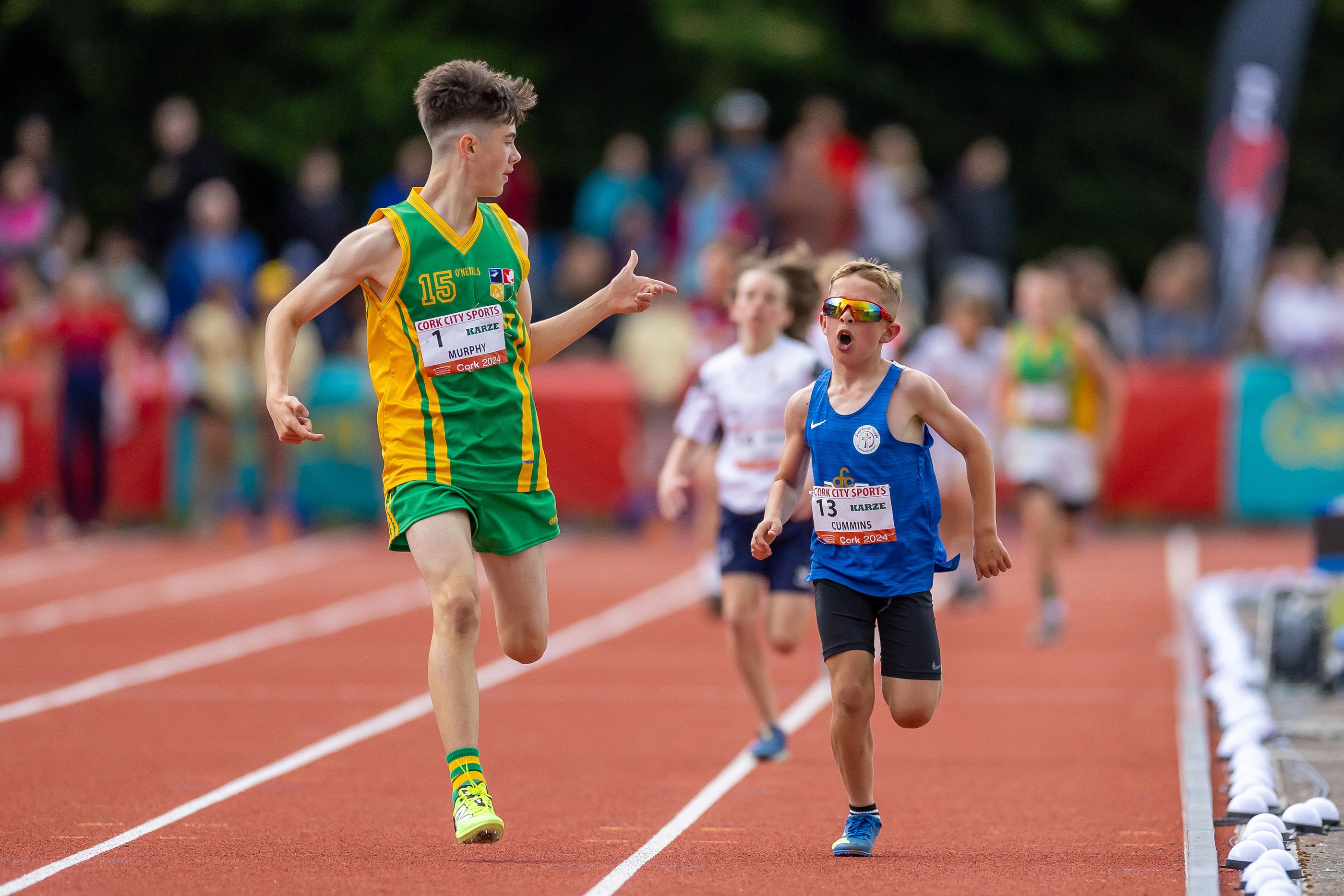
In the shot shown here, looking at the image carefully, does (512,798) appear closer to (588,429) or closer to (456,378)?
(456,378)

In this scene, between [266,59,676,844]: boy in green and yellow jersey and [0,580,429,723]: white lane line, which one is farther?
[0,580,429,723]: white lane line

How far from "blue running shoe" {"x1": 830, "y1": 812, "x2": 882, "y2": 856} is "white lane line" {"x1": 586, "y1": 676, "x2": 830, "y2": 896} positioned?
587mm

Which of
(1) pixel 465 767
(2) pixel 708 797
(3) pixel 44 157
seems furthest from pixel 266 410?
(1) pixel 465 767

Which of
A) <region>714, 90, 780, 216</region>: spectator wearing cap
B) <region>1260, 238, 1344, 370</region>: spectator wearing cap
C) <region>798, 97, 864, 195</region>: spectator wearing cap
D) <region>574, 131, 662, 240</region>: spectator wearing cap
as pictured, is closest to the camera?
<region>1260, 238, 1344, 370</region>: spectator wearing cap

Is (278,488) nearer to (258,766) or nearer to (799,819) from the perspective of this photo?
(258,766)

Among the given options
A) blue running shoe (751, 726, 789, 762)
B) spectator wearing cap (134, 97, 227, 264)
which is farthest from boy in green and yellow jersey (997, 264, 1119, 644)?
spectator wearing cap (134, 97, 227, 264)

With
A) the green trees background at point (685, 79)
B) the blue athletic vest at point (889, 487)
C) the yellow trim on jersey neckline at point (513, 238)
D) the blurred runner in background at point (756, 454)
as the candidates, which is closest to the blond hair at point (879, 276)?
the blue athletic vest at point (889, 487)

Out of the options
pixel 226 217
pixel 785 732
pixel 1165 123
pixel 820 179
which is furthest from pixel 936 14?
pixel 785 732

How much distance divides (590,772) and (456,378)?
246cm

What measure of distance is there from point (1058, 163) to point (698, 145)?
7609mm

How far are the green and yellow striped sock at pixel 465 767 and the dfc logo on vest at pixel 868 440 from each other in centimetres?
153

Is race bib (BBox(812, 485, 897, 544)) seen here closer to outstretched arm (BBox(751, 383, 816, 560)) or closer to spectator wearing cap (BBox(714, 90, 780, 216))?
outstretched arm (BBox(751, 383, 816, 560))

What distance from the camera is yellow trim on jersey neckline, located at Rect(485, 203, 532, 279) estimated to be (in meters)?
7.14

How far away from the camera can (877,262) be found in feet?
23.5
